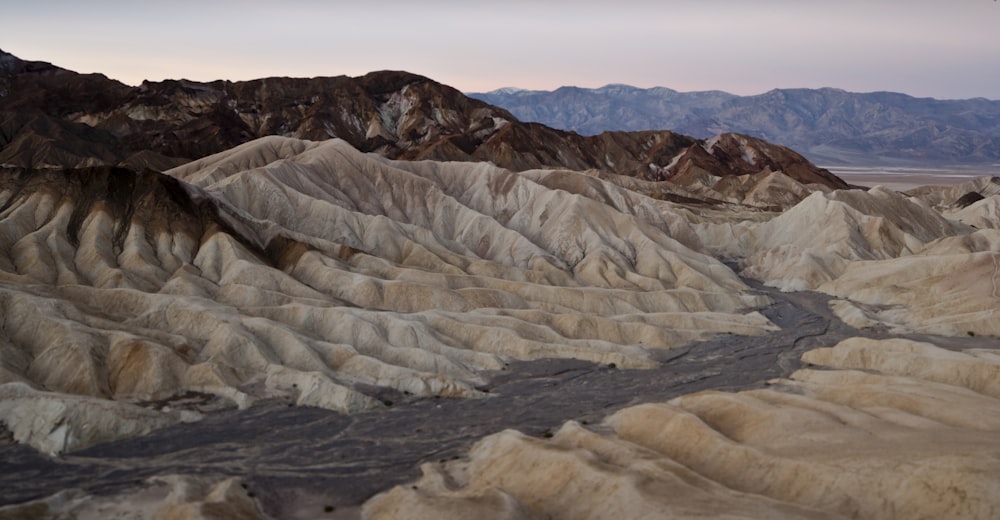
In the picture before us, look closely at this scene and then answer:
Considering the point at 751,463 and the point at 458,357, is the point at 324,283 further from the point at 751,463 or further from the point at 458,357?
the point at 751,463

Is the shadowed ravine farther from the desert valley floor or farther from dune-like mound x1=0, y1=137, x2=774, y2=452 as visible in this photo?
dune-like mound x1=0, y1=137, x2=774, y2=452

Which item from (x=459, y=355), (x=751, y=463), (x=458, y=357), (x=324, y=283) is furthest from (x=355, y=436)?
(x=324, y=283)

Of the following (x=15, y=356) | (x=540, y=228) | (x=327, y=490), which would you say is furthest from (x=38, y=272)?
(x=540, y=228)

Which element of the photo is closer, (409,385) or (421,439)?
(421,439)

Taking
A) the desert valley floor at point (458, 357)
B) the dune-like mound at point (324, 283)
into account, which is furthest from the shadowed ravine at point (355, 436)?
the dune-like mound at point (324, 283)

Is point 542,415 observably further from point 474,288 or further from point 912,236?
point 912,236

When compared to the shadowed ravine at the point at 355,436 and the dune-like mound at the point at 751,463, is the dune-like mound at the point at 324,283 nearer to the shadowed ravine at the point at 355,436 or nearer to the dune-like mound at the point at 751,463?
the shadowed ravine at the point at 355,436
